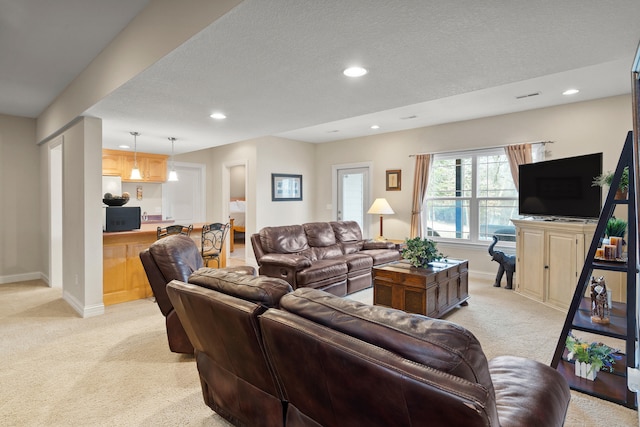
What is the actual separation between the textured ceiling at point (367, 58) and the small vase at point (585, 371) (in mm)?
2154

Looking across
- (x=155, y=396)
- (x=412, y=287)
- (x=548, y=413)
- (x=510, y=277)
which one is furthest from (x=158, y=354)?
(x=510, y=277)

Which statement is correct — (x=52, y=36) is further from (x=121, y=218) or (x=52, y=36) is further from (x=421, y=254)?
(x=421, y=254)

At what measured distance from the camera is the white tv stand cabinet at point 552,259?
385 cm

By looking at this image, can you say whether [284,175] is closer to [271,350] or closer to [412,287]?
[412,287]

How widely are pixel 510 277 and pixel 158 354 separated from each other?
4.59 metres

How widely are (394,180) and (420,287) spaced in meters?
3.48

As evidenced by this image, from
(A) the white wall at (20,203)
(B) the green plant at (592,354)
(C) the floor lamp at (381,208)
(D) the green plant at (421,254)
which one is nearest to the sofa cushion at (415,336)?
(B) the green plant at (592,354)

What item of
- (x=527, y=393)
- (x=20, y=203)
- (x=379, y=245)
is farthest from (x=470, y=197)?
(x=20, y=203)

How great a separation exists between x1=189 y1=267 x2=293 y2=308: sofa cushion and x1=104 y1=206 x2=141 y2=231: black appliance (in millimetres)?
3176

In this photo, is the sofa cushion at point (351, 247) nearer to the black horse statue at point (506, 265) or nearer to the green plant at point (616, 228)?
the black horse statue at point (506, 265)

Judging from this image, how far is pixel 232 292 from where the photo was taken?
1643 mm

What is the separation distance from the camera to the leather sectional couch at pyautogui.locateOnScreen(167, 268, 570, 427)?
3.08 feet

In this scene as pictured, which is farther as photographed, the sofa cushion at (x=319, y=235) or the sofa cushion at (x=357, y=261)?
the sofa cushion at (x=319, y=235)

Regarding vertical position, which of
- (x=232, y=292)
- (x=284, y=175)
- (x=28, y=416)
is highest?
(x=284, y=175)
